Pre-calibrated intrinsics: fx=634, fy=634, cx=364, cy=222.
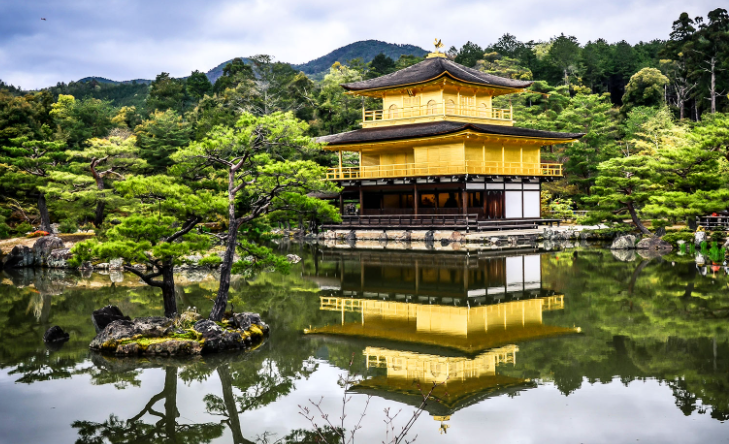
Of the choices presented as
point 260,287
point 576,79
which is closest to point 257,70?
point 576,79

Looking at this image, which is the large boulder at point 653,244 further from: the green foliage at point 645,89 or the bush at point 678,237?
the green foliage at point 645,89

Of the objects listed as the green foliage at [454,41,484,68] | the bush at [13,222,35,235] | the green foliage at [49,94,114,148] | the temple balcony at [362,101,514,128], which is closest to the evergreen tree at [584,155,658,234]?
the temple balcony at [362,101,514,128]

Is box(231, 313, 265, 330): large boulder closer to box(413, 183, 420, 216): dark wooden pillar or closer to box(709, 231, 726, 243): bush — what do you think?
box(709, 231, 726, 243): bush

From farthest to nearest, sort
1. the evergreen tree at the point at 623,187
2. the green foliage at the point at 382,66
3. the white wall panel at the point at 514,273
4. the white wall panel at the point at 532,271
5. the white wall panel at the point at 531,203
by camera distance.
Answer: the green foliage at the point at 382,66 < the white wall panel at the point at 531,203 < the evergreen tree at the point at 623,187 < the white wall panel at the point at 532,271 < the white wall panel at the point at 514,273

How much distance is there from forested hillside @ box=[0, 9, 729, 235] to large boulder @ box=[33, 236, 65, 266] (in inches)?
99.7

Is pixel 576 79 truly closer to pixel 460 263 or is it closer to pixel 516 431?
pixel 460 263

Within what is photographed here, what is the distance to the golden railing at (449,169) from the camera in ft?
102

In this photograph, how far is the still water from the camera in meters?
6.93

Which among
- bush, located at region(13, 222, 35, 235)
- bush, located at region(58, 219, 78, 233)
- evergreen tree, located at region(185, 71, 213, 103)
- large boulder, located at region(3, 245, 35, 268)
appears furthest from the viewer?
evergreen tree, located at region(185, 71, 213, 103)

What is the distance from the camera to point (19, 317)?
13602 millimetres

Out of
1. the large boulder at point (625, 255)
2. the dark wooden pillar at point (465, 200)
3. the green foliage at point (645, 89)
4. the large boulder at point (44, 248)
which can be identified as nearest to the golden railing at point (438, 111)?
the dark wooden pillar at point (465, 200)

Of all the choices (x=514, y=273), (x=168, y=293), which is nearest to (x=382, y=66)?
(x=514, y=273)

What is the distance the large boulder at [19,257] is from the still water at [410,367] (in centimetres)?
806

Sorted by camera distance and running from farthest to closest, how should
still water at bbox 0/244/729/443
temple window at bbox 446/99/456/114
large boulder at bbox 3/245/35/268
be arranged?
temple window at bbox 446/99/456/114 → large boulder at bbox 3/245/35/268 → still water at bbox 0/244/729/443
